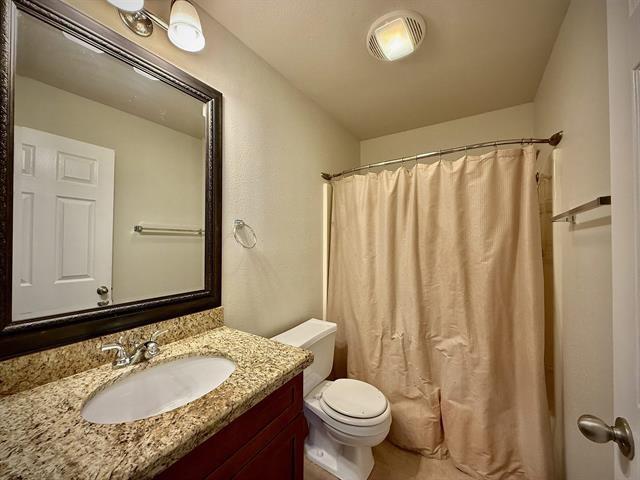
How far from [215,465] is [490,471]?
1548 millimetres

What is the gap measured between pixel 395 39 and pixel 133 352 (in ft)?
5.89

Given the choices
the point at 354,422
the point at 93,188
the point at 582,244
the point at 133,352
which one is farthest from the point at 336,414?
the point at 93,188

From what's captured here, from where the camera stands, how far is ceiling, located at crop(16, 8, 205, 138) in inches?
28.0

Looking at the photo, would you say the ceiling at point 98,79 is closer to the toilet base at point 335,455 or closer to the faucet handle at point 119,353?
the faucet handle at point 119,353

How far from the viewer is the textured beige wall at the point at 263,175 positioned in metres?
1.17

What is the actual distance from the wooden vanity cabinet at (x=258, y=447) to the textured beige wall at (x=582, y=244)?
102 centimetres

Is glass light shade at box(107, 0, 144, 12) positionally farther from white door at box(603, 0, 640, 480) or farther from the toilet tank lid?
the toilet tank lid

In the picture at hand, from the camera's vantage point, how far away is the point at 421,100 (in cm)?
177

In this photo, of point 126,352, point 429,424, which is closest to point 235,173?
point 126,352

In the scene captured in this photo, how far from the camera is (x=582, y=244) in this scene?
95cm

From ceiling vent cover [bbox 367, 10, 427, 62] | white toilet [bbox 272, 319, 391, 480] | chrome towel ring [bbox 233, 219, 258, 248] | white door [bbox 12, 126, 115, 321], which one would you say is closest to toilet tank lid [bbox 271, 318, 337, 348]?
white toilet [bbox 272, 319, 391, 480]

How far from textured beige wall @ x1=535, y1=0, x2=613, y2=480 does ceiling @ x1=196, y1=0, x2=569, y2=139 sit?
20 centimetres

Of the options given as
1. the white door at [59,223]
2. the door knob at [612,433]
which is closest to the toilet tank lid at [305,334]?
the white door at [59,223]

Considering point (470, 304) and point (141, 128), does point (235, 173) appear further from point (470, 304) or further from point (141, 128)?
point (470, 304)
